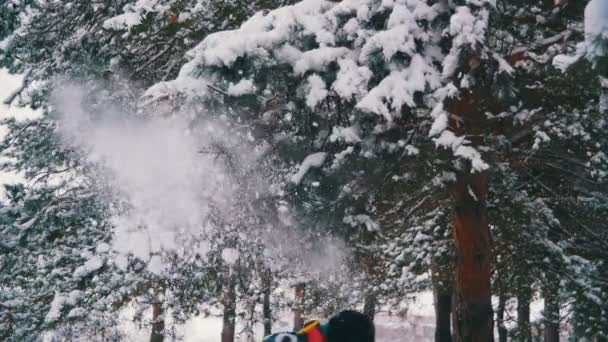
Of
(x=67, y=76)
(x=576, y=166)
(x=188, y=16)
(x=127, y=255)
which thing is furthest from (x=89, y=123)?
(x=576, y=166)

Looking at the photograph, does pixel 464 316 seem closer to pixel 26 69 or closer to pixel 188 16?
pixel 188 16

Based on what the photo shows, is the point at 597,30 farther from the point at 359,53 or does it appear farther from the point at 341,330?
the point at 341,330

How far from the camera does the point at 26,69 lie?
9141mm

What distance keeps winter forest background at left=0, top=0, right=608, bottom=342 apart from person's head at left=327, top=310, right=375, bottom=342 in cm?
219

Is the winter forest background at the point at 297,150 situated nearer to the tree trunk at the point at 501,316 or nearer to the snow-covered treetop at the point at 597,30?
the snow-covered treetop at the point at 597,30

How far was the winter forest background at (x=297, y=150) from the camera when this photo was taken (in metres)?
4.59

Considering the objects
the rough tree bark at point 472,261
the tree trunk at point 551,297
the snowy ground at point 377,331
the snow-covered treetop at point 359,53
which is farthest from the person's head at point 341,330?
the snowy ground at point 377,331

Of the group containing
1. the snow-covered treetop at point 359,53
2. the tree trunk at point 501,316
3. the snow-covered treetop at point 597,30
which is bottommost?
the tree trunk at point 501,316

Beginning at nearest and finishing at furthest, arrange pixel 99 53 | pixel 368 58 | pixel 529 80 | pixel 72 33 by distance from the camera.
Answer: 1. pixel 368 58
2. pixel 529 80
3. pixel 99 53
4. pixel 72 33

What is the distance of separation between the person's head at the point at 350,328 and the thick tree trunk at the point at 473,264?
496 centimetres

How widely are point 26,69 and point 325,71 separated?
6.73 meters

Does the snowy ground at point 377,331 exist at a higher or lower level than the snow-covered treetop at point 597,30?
lower

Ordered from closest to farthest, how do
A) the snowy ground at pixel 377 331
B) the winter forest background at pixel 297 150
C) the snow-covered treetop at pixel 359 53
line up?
the snow-covered treetop at pixel 359 53 < the winter forest background at pixel 297 150 < the snowy ground at pixel 377 331

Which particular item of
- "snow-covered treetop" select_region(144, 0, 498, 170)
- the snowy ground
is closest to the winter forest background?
"snow-covered treetop" select_region(144, 0, 498, 170)
